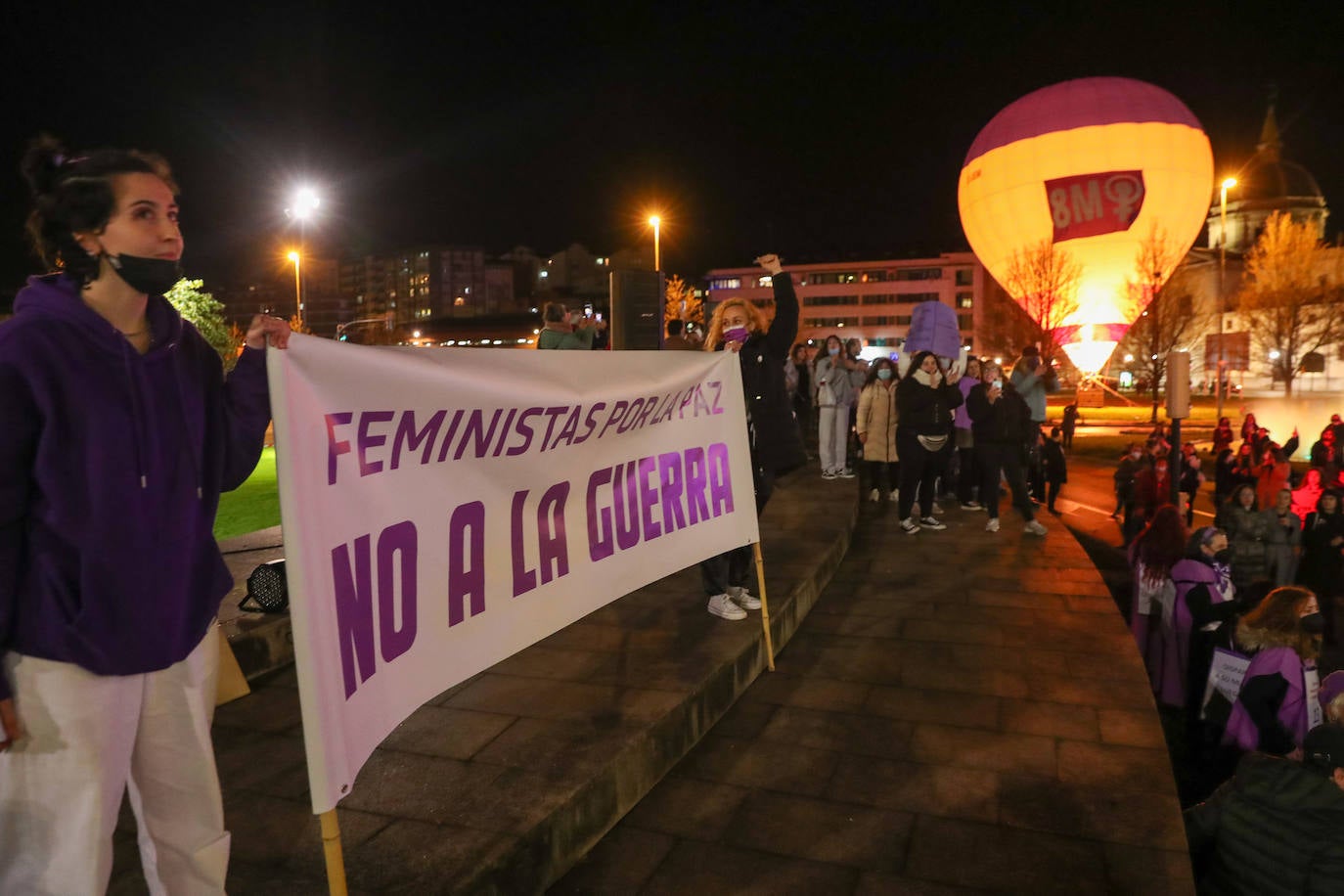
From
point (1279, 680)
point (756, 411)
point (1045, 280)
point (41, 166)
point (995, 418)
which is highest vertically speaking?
point (1045, 280)

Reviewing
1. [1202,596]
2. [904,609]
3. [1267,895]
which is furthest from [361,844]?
[1202,596]

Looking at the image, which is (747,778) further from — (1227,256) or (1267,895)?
(1227,256)

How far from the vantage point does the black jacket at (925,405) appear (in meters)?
8.99

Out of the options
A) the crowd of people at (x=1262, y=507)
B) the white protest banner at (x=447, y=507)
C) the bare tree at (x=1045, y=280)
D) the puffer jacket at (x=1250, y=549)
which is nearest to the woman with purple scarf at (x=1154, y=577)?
the crowd of people at (x=1262, y=507)

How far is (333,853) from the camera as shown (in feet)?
6.92

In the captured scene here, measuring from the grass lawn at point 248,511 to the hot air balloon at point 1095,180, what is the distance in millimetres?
25663

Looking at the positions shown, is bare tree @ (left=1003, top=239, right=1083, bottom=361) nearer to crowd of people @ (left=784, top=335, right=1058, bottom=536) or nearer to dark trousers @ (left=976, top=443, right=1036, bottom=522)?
crowd of people @ (left=784, top=335, right=1058, bottom=536)

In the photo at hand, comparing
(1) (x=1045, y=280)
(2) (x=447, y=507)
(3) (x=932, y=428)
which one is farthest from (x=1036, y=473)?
(1) (x=1045, y=280)

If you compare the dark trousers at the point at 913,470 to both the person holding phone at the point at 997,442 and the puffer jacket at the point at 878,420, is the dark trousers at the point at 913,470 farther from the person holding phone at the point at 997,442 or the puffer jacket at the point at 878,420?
the puffer jacket at the point at 878,420

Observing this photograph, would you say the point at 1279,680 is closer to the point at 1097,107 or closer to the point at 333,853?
the point at 333,853

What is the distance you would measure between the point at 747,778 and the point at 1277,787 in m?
2.11

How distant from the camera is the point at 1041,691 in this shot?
4.93m

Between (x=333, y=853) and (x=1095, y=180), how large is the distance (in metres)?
30.5

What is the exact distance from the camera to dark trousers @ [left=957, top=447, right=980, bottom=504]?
1136cm
